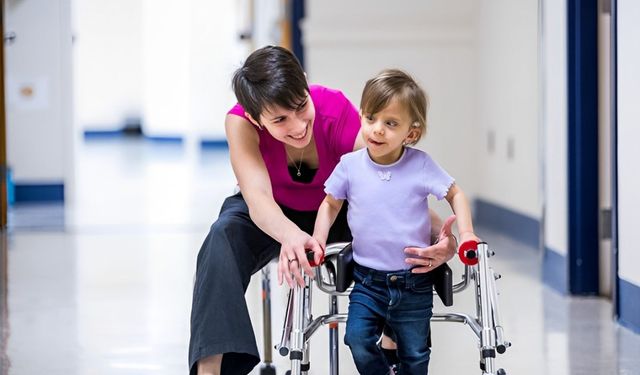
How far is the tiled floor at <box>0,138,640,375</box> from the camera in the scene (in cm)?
307

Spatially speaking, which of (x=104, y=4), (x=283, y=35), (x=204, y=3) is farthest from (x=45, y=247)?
(x=104, y=4)

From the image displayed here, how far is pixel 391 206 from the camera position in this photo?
2.22 m

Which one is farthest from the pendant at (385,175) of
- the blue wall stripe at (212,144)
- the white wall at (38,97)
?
the blue wall stripe at (212,144)

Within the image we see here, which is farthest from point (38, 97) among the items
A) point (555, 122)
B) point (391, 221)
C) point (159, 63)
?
point (159, 63)

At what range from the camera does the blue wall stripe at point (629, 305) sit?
3354 millimetres

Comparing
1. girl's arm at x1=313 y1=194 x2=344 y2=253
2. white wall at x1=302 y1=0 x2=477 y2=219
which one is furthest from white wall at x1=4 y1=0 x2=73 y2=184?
girl's arm at x1=313 y1=194 x2=344 y2=253

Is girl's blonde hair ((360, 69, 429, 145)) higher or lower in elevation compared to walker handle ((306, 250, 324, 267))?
higher

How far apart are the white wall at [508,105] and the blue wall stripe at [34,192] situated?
106 inches

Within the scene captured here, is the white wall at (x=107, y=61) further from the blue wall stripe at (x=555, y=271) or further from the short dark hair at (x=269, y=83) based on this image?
the short dark hair at (x=269, y=83)

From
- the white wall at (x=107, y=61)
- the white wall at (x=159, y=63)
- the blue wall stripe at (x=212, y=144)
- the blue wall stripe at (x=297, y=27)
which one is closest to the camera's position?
the blue wall stripe at (x=297, y=27)

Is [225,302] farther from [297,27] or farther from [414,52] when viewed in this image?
[414,52]

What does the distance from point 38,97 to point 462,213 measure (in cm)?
528

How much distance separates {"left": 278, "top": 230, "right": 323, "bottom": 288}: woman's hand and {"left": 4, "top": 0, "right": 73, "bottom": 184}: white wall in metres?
4.98

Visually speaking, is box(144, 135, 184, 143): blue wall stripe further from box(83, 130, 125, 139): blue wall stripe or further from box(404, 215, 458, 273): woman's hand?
box(404, 215, 458, 273): woman's hand
